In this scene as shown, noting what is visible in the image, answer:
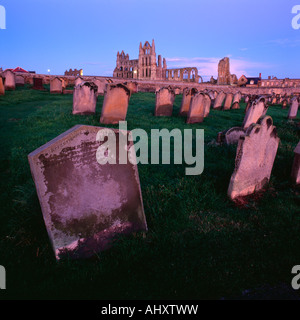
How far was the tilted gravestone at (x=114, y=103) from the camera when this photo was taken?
27.0 feet

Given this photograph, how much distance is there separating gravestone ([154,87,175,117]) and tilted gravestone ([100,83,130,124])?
9.52ft

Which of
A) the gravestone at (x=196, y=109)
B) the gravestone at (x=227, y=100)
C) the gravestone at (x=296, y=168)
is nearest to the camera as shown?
the gravestone at (x=296, y=168)

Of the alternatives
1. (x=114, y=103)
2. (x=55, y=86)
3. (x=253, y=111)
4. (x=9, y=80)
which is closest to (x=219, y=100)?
(x=253, y=111)

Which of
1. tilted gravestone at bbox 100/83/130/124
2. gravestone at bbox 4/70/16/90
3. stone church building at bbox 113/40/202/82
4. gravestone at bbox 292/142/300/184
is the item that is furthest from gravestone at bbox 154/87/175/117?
stone church building at bbox 113/40/202/82

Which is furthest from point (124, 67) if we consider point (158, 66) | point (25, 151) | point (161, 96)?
point (25, 151)

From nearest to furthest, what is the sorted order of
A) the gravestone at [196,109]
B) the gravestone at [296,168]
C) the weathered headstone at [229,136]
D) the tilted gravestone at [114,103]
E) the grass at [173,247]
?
the grass at [173,247] < the gravestone at [296,168] < the weathered headstone at [229,136] < the tilted gravestone at [114,103] < the gravestone at [196,109]

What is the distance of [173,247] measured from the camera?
2.94 m

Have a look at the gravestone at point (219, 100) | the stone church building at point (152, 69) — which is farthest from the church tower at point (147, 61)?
the gravestone at point (219, 100)

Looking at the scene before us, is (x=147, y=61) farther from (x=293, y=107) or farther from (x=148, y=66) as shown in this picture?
(x=293, y=107)

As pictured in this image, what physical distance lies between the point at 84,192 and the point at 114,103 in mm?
6228

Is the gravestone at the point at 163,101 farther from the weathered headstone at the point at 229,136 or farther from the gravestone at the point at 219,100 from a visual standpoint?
the gravestone at the point at 219,100

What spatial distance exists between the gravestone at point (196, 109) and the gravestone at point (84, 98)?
165 inches

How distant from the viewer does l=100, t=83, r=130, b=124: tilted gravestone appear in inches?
324
